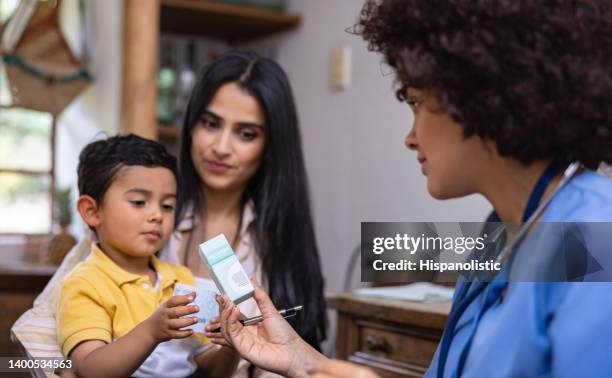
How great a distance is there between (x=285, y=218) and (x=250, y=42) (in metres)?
2.22

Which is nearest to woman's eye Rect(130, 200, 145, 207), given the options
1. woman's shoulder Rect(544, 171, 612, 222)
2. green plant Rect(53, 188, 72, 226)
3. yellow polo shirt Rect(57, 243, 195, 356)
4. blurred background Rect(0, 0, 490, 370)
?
yellow polo shirt Rect(57, 243, 195, 356)

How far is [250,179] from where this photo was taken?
6.43ft

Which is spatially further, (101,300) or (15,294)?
(15,294)

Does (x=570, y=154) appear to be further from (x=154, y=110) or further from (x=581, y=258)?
(x=154, y=110)

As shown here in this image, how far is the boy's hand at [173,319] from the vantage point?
1275mm

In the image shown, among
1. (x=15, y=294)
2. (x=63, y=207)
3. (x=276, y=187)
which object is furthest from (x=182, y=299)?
(x=63, y=207)

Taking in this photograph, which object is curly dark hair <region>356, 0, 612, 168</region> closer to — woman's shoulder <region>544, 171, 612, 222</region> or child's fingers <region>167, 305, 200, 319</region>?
woman's shoulder <region>544, 171, 612, 222</region>

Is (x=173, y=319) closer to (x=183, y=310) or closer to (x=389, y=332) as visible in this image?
(x=183, y=310)

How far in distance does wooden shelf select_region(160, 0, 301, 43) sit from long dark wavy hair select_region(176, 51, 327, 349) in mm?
1617

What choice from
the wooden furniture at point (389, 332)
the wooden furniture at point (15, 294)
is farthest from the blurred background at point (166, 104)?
the wooden furniture at point (389, 332)

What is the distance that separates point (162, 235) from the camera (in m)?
1.60

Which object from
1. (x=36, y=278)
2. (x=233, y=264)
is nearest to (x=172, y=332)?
(x=233, y=264)

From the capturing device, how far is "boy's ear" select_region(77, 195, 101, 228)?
1626 mm

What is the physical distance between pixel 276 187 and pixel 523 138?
98cm
